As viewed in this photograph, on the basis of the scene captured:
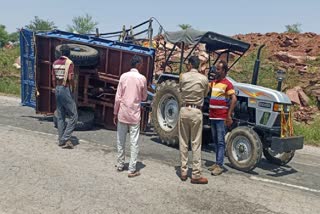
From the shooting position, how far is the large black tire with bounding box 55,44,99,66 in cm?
931

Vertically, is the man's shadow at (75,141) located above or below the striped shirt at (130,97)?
below

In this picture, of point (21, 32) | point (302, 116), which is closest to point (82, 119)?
point (21, 32)

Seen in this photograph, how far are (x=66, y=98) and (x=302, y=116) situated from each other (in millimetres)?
10307

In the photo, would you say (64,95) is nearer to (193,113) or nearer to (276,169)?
(193,113)

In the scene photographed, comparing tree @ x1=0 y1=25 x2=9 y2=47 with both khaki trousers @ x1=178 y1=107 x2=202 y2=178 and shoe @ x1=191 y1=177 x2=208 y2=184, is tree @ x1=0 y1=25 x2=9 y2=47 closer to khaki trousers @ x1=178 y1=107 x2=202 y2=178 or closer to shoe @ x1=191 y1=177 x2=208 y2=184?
khaki trousers @ x1=178 y1=107 x2=202 y2=178

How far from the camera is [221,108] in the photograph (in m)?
6.62

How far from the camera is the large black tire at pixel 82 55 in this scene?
931 centimetres

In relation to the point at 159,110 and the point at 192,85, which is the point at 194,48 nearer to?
the point at 159,110

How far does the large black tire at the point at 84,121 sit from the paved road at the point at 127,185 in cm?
127

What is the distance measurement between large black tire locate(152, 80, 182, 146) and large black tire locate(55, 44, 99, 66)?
1926mm

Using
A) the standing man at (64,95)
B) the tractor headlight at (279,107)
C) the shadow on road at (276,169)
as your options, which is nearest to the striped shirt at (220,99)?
the tractor headlight at (279,107)

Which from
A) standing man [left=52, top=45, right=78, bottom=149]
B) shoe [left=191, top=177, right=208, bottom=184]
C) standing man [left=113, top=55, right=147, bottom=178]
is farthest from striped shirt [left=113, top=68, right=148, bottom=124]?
standing man [left=52, top=45, right=78, bottom=149]

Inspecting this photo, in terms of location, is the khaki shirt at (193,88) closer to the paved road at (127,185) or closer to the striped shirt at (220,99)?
the striped shirt at (220,99)

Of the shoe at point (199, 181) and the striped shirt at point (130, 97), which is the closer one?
the shoe at point (199, 181)
